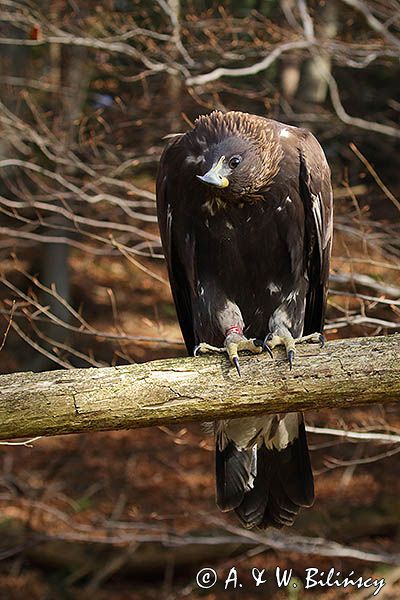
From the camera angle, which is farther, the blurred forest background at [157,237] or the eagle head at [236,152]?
the blurred forest background at [157,237]

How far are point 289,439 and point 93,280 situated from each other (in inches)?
348

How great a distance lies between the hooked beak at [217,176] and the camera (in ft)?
11.6

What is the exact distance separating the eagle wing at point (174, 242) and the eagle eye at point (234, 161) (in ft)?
1.46

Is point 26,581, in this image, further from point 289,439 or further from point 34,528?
point 289,439

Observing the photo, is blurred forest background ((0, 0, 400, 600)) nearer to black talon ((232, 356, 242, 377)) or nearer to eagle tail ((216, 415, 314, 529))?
eagle tail ((216, 415, 314, 529))

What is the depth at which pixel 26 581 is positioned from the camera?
23.9 feet

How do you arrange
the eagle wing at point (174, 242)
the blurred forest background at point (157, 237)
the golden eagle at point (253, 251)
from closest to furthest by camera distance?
the golden eagle at point (253, 251), the eagle wing at point (174, 242), the blurred forest background at point (157, 237)

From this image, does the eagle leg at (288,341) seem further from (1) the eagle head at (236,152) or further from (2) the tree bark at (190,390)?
(1) the eagle head at (236,152)


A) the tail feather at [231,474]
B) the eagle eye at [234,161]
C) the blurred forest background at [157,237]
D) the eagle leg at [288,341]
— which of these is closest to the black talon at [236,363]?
the eagle leg at [288,341]

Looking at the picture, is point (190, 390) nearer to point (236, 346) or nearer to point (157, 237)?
point (236, 346)

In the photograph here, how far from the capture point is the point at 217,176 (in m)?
3.58

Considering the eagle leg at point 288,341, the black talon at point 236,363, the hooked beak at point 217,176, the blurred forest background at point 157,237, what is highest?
the hooked beak at point 217,176

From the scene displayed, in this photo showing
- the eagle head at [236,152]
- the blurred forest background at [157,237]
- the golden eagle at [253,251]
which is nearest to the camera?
the eagle head at [236,152]

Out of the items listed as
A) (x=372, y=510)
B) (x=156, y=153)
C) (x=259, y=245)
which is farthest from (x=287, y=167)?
(x=372, y=510)
